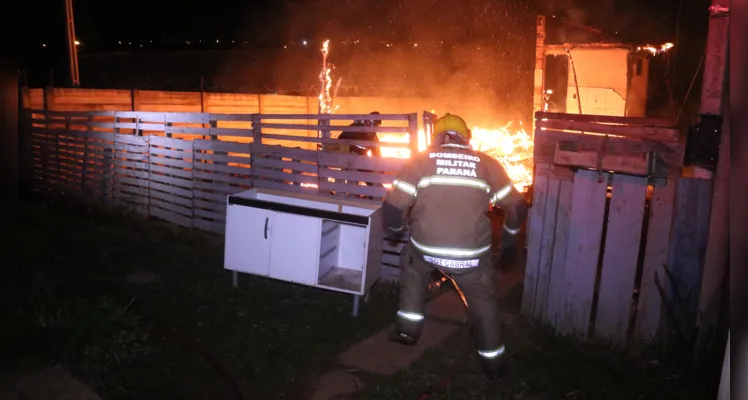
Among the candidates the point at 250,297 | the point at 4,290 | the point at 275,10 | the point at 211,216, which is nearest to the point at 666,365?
the point at 250,297

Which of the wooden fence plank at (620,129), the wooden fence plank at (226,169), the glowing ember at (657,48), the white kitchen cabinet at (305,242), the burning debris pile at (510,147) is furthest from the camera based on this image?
the burning debris pile at (510,147)

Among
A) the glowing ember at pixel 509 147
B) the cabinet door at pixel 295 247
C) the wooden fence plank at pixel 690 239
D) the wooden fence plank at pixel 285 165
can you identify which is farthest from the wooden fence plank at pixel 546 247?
the glowing ember at pixel 509 147

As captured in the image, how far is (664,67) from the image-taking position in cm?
1119

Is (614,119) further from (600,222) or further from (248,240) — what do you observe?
(248,240)

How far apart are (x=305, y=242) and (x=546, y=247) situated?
2.37 metres

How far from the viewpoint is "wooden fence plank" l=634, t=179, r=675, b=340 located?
482 centimetres

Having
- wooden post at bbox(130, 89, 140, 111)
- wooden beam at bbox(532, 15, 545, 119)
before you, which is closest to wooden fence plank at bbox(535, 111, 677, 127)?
wooden beam at bbox(532, 15, 545, 119)

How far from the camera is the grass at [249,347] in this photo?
176 inches

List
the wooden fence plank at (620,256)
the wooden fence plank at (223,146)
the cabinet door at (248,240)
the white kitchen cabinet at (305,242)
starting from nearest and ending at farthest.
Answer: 1. the wooden fence plank at (620,256)
2. the white kitchen cabinet at (305,242)
3. the cabinet door at (248,240)
4. the wooden fence plank at (223,146)

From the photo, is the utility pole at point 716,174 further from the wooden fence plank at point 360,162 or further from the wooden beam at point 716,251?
the wooden fence plank at point 360,162

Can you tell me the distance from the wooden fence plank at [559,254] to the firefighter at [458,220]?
83 cm

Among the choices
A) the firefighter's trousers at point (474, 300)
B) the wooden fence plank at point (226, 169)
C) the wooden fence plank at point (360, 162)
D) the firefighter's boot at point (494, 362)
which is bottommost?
the firefighter's boot at point (494, 362)

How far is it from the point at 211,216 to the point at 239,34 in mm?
27824

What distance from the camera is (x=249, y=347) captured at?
5.25 metres
